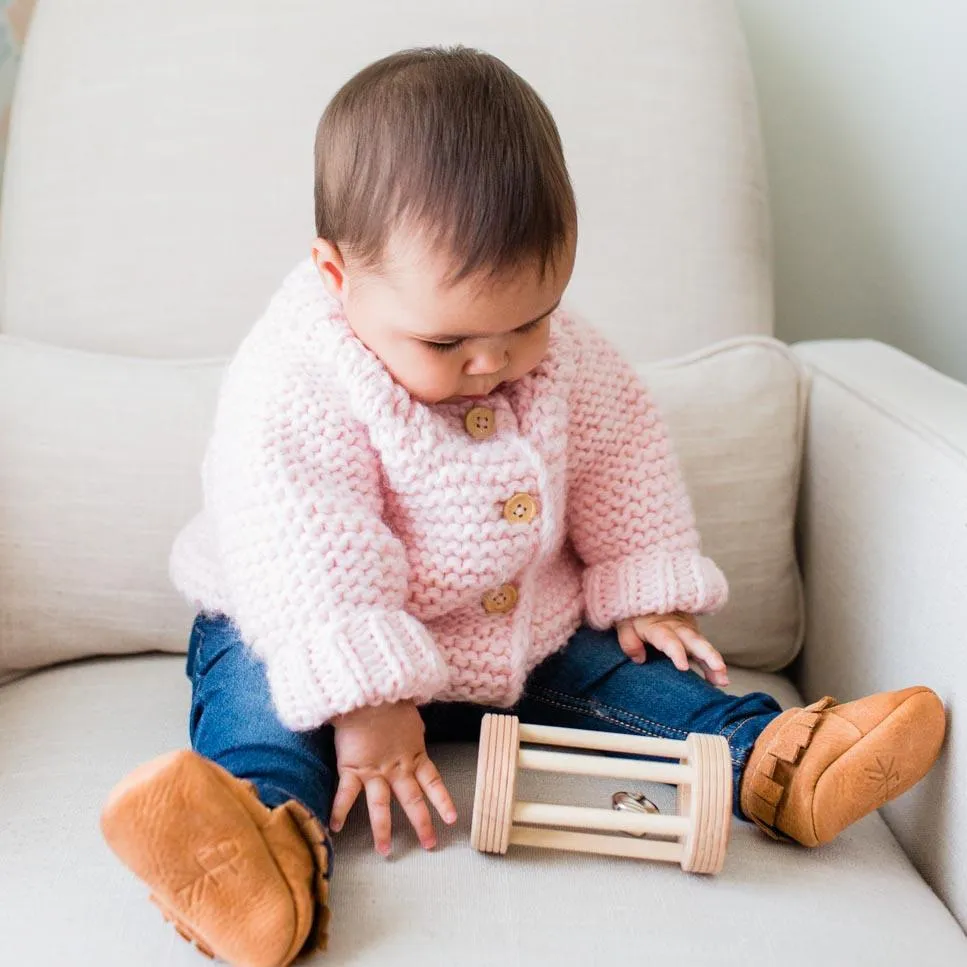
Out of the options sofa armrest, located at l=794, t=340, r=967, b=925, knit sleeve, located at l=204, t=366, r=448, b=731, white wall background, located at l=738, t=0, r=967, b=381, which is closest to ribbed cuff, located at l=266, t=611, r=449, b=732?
knit sleeve, located at l=204, t=366, r=448, b=731

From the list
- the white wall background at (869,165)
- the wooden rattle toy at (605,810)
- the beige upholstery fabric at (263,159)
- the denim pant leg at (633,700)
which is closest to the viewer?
the wooden rattle toy at (605,810)

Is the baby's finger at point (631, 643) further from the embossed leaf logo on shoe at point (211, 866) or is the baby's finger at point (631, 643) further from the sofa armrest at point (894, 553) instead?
the embossed leaf logo on shoe at point (211, 866)

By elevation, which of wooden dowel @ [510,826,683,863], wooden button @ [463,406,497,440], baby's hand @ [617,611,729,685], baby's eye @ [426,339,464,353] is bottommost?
wooden dowel @ [510,826,683,863]

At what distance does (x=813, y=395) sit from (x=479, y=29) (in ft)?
1.59

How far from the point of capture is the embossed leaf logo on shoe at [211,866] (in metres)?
0.61

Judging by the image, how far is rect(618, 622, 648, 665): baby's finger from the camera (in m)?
0.90

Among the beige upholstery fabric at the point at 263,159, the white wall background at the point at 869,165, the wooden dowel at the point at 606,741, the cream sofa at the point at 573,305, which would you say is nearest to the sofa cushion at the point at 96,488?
the cream sofa at the point at 573,305

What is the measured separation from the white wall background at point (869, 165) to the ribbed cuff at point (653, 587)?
0.63 m

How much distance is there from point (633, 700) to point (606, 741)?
135mm

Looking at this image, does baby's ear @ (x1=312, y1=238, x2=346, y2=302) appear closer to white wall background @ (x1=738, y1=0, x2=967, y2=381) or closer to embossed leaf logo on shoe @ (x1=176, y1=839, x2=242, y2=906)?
embossed leaf logo on shoe @ (x1=176, y1=839, x2=242, y2=906)

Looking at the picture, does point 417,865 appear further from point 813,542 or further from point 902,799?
point 813,542

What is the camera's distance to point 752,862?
747 millimetres

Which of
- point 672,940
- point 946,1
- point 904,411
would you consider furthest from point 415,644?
point 946,1

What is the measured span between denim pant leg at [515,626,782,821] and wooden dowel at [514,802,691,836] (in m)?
0.10
